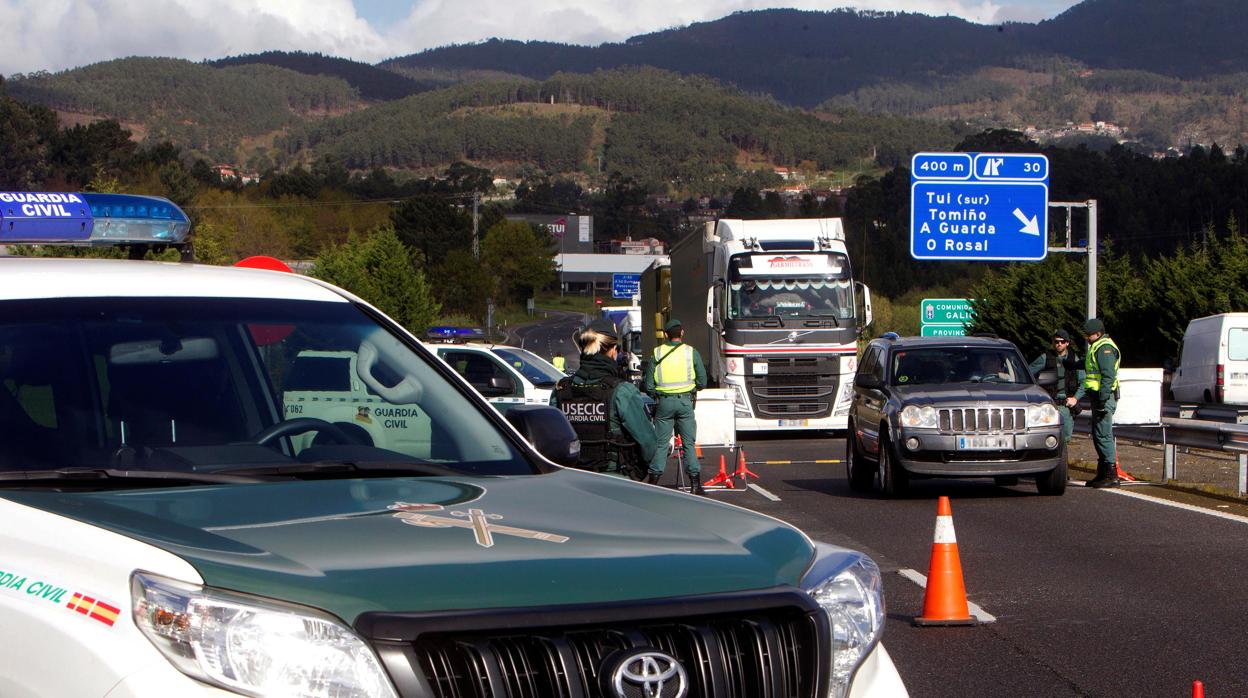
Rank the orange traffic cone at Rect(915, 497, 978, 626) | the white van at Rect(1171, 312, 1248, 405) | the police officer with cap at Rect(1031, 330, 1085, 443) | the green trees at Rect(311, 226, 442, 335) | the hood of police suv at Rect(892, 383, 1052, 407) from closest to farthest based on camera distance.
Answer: the orange traffic cone at Rect(915, 497, 978, 626) → the hood of police suv at Rect(892, 383, 1052, 407) → the police officer with cap at Rect(1031, 330, 1085, 443) → the white van at Rect(1171, 312, 1248, 405) → the green trees at Rect(311, 226, 442, 335)

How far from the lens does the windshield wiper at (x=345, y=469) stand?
12.5ft

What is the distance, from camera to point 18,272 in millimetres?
4113

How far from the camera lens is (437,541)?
3.08 m

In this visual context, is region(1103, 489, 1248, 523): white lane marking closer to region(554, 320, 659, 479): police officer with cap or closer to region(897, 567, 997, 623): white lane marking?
region(897, 567, 997, 623): white lane marking

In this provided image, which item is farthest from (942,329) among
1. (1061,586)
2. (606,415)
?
(1061,586)

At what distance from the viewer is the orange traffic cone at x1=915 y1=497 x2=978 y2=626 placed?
8586mm

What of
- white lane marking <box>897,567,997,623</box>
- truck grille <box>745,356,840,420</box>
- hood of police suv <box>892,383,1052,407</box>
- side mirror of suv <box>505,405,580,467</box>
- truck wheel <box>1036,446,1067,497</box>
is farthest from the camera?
truck grille <box>745,356,840,420</box>

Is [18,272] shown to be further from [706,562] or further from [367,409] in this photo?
[706,562]

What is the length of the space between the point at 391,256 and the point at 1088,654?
58268 mm

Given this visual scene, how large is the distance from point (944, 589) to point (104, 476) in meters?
6.00

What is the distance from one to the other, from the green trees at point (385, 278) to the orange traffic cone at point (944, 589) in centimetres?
4988

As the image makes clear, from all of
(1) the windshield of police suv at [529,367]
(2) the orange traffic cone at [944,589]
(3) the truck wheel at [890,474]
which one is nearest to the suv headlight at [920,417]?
(3) the truck wheel at [890,474]

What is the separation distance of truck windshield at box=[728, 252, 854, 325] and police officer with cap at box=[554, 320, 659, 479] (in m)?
14.7

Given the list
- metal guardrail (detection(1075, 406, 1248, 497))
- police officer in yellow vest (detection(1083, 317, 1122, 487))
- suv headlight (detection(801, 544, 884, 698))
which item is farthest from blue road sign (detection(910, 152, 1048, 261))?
suv headlight (detection(801, 544, 884, 698))
